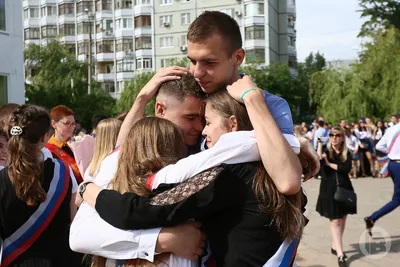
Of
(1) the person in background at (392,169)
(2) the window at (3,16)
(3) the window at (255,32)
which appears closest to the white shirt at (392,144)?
(1) the person in background at (392,169)

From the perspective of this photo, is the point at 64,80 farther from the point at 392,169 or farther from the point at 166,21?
the point at 392,169

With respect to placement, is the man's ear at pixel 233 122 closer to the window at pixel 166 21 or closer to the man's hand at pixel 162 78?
the man's hand at pixel 162 78

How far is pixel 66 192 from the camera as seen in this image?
3.77m

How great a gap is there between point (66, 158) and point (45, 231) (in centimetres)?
268

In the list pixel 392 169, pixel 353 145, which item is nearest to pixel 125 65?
pixel 353 145

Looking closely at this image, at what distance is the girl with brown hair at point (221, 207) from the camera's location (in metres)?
2.24

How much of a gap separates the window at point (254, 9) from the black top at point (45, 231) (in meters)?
60.5

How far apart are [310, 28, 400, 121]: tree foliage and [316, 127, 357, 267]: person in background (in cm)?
1949

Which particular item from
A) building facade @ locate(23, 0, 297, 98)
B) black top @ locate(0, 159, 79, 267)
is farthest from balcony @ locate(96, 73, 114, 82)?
black top @ locate(0, 159, 79, 267)

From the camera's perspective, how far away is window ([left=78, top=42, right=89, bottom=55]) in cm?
7305

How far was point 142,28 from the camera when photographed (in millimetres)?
69125

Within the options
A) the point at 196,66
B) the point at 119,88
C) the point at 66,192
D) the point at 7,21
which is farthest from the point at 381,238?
the point at 119,88

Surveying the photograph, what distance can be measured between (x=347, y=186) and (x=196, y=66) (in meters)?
6.01

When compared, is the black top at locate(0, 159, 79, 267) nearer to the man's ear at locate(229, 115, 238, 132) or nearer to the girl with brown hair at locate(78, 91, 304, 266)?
the girl with brown hair at locate(78, 91, 304, 266)
